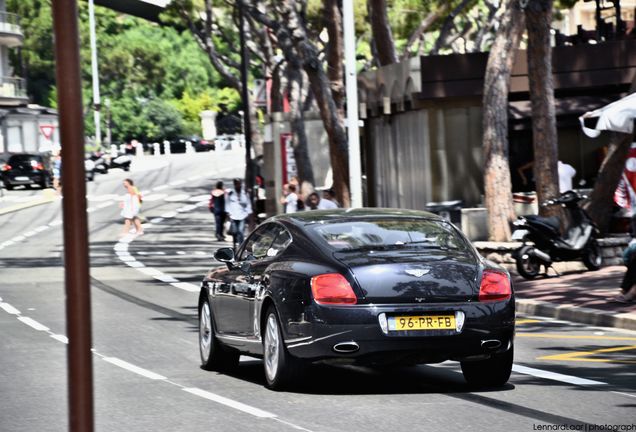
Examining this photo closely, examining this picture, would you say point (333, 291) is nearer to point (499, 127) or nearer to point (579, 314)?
point (579, 314)

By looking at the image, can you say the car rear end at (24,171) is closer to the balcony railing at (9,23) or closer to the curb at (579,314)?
the balcony railing at (9,23)

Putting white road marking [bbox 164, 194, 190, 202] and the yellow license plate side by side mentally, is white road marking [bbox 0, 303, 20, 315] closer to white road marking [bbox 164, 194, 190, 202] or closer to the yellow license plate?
the yellow license plate

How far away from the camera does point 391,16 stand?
56.4 metres

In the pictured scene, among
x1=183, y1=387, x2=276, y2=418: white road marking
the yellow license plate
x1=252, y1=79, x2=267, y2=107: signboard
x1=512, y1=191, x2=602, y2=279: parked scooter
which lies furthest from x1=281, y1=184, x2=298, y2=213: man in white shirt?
the yellow license plate

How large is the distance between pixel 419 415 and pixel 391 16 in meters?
47.7

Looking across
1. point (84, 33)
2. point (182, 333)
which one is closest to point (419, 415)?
point (182, 333)

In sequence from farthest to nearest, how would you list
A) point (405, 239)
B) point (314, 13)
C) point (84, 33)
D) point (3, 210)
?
point (84, 33)
point (3, 210)
point (314, 13)
point (405, 239)

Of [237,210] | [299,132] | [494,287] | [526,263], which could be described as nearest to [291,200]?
[237,210]

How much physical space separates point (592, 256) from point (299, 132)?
52.6 feet

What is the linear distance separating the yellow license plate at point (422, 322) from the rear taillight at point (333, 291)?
34cm

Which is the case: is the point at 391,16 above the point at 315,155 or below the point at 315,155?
above

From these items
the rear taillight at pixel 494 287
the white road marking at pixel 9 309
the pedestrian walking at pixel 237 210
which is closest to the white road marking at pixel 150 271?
the pedestrian walking at pixel 237 210

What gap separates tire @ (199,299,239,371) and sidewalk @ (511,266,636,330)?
5137 millimetres

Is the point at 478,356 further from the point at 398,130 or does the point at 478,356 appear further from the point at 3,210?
the point at 3,210
